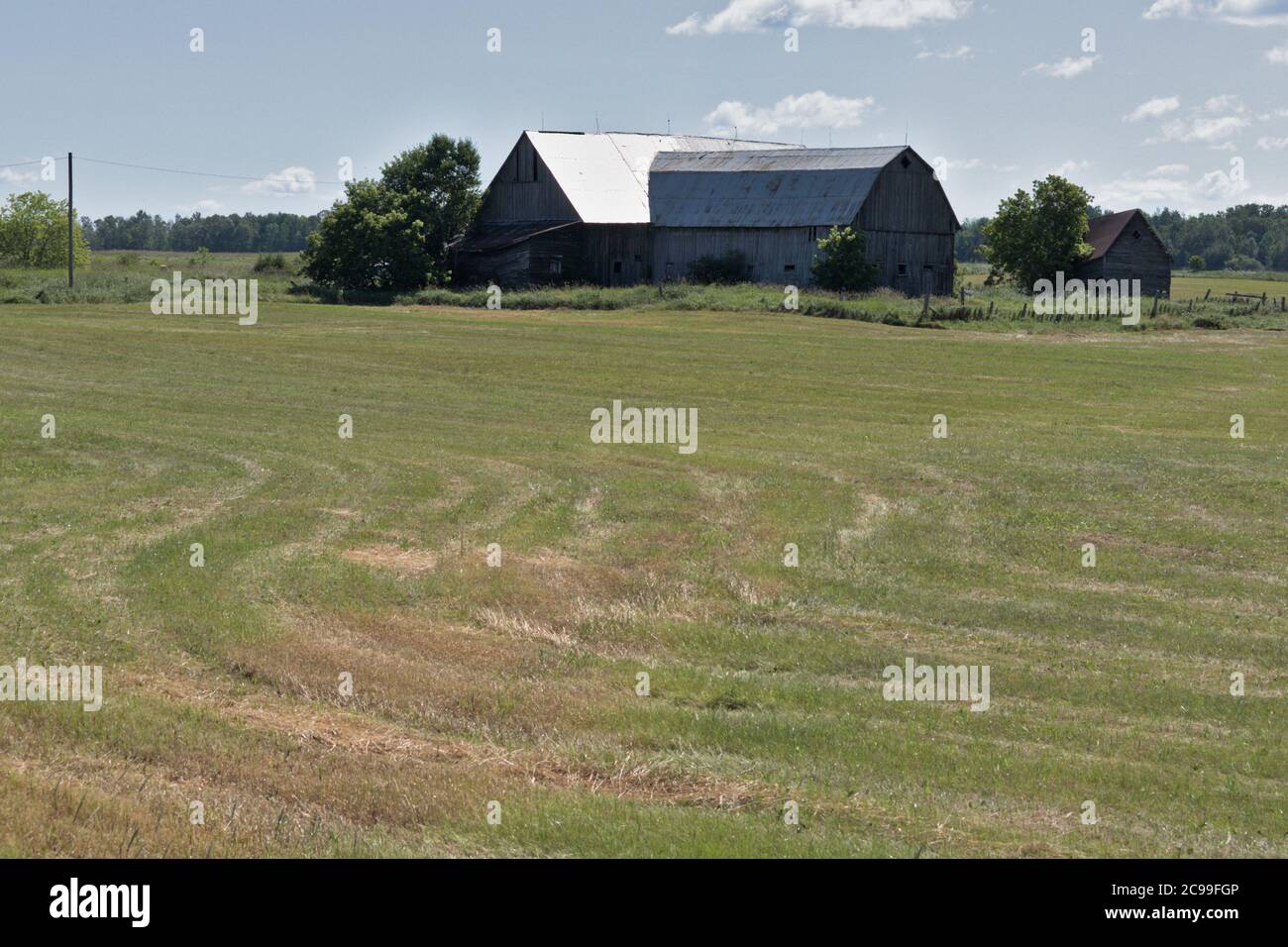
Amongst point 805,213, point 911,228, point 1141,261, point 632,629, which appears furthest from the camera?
point 1141,261

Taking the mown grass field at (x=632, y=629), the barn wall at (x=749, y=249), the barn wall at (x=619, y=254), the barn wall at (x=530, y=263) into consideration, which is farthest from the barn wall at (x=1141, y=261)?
the mown grass field at (x=632, y=629)

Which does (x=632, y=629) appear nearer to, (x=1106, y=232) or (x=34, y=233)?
(x=1106, y=232)

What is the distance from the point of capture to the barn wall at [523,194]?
76875 mm

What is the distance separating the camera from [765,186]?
244 ft

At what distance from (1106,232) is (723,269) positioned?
915 inches

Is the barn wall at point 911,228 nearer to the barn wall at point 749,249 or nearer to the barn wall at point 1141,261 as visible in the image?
the barn wall at point 749,249

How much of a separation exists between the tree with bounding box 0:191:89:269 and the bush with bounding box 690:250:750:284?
5874cm

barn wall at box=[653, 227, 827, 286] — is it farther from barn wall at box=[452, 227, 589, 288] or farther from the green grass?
barn wall at box=[452, 227, 589, 288]

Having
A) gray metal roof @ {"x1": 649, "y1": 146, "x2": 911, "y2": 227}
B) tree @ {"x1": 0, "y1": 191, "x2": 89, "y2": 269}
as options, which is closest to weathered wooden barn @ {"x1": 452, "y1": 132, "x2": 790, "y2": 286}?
gray metal roof @ {"x1": 649, "y1": 146, "x2": 911, "y2": 227}

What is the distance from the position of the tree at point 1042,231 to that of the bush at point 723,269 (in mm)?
14135

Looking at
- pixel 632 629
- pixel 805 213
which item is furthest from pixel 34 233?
pixel 632 629

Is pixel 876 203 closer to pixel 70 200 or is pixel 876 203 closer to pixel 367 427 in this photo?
pixel 70 200
